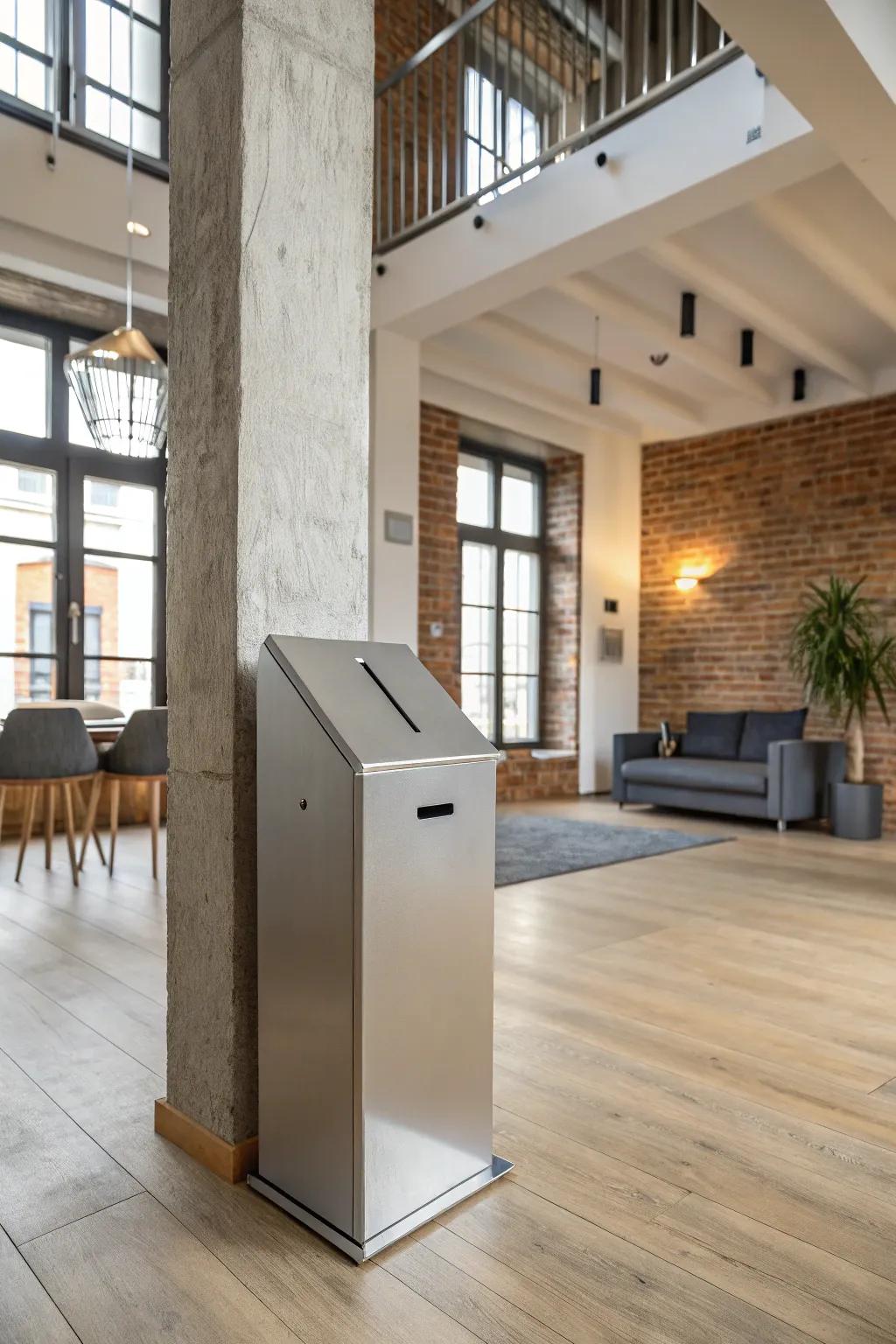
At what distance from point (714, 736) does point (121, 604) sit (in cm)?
456

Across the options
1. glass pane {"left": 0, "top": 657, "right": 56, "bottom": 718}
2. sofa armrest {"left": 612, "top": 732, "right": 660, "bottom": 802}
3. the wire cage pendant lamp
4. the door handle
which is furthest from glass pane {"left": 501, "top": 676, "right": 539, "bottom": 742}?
the wire cage pendant lamp

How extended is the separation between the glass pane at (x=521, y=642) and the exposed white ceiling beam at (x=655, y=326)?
250cm

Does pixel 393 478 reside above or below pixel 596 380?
below

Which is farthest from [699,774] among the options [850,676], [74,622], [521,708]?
[74,622]

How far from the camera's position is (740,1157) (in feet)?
5.98

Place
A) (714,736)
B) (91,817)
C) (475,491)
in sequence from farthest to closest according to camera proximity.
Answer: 1. (475,491)
2. (714,736)
3. (91,817)

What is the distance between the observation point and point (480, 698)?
763 cm

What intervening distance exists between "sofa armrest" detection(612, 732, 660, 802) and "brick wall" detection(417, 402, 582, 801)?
711 mm

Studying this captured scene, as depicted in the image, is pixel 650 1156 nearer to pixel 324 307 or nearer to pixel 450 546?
pixel 324 307

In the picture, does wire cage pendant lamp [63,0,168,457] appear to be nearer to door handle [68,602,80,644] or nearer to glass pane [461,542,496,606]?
door handle [68,602,80,644]

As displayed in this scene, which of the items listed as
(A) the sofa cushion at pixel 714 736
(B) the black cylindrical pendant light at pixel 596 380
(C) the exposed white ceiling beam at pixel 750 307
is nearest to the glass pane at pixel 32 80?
(C) the exposed white ceiling beam at pixel 750 307

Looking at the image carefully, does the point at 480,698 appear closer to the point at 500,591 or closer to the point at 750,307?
the point at 500,591

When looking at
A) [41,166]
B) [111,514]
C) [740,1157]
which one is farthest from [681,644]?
[740,1157]

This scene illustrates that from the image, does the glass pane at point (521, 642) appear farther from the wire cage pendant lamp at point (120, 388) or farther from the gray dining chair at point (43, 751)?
the wire cage pendant lamp at point (120, 388)
